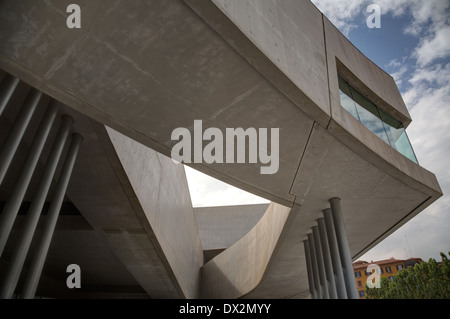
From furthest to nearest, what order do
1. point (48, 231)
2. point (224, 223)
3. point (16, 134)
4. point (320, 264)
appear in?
point (224, 223)
point (320, 264)
point (48, 231)
point (16, 134)

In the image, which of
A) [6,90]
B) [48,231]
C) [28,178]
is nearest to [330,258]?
[48,231]

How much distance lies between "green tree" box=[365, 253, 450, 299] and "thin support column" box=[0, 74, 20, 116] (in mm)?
40372

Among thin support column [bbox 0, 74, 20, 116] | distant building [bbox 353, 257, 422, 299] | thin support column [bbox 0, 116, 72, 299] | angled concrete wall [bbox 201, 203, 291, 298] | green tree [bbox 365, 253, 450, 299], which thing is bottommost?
thin support column [bbox 0, 116, 72, 299]

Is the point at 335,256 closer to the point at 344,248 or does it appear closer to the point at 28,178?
the point at 344,248

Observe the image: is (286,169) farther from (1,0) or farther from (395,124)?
(1,0)

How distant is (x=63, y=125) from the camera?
6.18 metres

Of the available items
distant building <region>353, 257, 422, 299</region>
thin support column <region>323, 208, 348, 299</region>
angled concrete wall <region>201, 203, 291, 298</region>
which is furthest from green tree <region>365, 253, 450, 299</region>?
thin support column <region>323, 208, 348, 299</region>

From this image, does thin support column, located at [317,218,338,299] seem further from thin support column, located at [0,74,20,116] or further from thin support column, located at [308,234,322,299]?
thin support column, located at [0,74,20,116]

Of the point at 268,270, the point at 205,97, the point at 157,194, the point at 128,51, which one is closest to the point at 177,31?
the point at 128,51

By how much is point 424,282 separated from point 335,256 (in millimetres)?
36408

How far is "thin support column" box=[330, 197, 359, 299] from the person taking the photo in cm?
746

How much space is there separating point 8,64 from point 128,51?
1.71 meters

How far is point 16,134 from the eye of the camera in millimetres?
5020

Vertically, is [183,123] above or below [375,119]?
below
